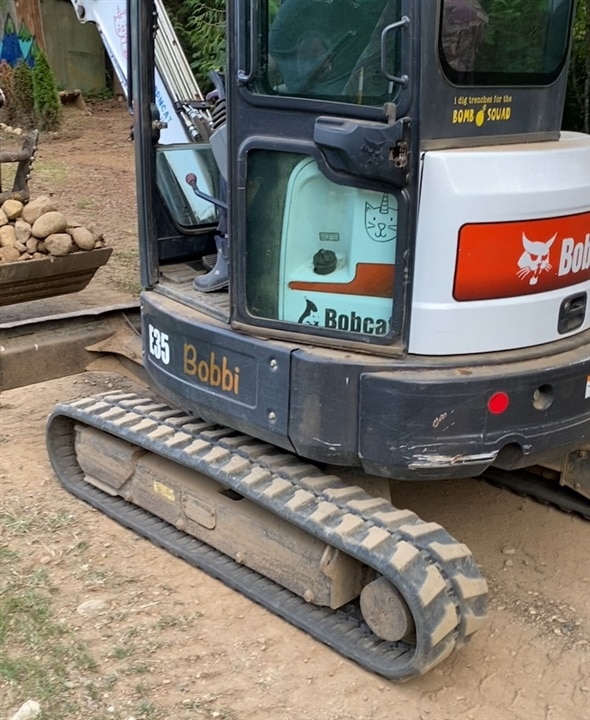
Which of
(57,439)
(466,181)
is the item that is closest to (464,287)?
(466,181)

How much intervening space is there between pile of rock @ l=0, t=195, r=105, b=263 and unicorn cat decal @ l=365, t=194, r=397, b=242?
2953mm

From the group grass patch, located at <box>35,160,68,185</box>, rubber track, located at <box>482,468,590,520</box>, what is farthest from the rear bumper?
grass patch, located at <box>35,160,68,185</box>

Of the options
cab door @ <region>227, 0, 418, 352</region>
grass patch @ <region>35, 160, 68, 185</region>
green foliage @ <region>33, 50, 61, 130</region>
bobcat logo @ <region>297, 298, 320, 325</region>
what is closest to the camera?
cab door @ <region>227, 0, 418, 352</region>

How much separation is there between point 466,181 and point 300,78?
0.59 metres

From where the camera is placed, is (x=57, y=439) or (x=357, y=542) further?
(x=57, y=439)

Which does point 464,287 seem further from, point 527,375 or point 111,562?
point 111,562

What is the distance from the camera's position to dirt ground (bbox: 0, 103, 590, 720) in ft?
9.39

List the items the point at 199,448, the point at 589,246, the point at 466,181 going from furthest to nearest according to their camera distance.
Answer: the point at 199,448, the point at 589,246, the point at 466,181

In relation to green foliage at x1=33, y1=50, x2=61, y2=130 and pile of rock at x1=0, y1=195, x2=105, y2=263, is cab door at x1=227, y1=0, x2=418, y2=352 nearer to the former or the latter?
pile of rock at x1=0, y1=195, x2=105, y2=263

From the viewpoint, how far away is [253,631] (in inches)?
126

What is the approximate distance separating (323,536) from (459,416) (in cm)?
57

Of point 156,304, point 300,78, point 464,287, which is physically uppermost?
point 300,78

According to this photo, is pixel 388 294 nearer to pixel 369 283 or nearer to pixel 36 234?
pixel 369 283

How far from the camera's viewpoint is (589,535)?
3891mm
